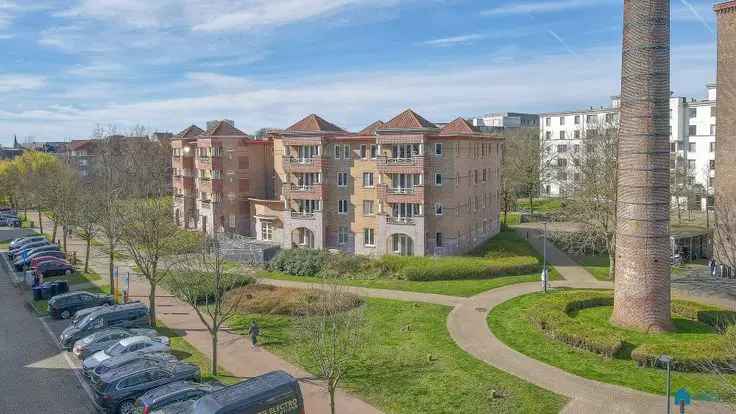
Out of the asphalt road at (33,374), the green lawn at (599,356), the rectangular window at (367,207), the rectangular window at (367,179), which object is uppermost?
the rectangular window at (367,179)

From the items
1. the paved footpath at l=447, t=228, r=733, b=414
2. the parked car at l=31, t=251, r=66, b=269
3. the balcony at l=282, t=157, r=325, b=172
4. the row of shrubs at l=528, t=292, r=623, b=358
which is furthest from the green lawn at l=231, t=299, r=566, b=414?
the parked car at l=31, t=251, r=66, b=269

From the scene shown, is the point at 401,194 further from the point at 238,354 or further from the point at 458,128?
the point at 238,354

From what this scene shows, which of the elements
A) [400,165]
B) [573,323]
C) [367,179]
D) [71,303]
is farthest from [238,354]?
[367,179]

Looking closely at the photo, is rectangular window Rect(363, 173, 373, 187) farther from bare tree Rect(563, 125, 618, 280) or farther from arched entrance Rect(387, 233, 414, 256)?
bare tree Rect(563, 125, 618, 280)

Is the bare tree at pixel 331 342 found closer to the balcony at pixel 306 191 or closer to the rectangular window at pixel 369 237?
the rectangular window at pixel 369 237

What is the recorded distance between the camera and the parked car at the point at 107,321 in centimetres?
3020

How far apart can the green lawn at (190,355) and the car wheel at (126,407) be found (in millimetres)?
3169

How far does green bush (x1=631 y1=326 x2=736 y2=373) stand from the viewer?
24.0 meters

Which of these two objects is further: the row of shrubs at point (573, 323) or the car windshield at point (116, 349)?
the row of shrubs at point (573, 323)

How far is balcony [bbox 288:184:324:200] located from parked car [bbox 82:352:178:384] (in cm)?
2859

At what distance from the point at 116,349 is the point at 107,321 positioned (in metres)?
5.48

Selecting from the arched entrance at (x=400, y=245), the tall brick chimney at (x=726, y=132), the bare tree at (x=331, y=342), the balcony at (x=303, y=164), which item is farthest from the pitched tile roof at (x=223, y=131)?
the tall brick chimney at (x=726, y=132)

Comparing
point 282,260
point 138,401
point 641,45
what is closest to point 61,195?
point 282,260

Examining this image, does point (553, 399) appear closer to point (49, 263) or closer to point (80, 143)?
point (49, 263)
